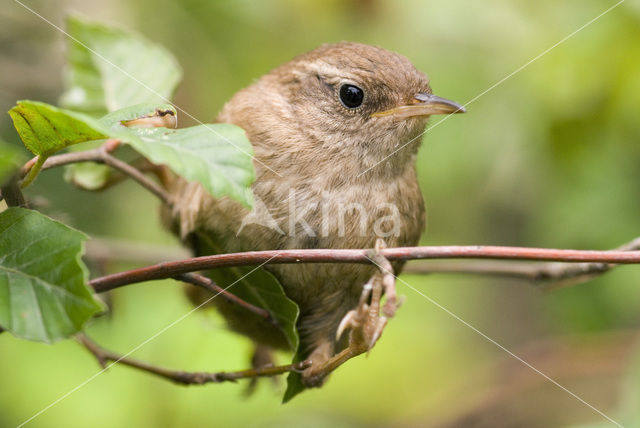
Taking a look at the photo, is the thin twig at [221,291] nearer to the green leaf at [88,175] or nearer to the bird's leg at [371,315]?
the bird's leg at [371,315]

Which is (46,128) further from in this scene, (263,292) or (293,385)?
(293,385)

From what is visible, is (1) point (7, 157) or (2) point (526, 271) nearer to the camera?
(1) point (7, 157)

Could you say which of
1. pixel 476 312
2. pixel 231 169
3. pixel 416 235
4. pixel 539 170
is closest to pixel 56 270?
pixel 231 169

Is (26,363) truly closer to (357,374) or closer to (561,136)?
(357,374)

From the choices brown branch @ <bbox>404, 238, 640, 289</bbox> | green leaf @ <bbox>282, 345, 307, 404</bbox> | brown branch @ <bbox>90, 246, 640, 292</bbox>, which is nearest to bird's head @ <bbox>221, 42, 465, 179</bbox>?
brown branch @ <bbox>404, 238, 640, 289</bbox>

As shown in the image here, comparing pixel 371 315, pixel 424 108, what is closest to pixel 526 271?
pixel 424 108
